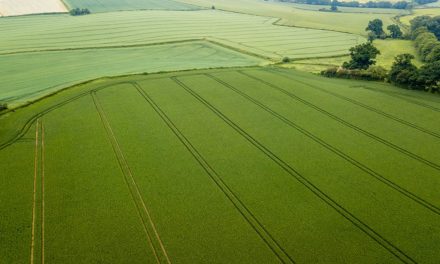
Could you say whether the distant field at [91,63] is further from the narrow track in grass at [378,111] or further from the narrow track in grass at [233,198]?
the narrow track in grass at [233,198]

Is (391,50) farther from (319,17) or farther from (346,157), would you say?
(346,157)

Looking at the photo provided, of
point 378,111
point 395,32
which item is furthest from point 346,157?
point 395,32

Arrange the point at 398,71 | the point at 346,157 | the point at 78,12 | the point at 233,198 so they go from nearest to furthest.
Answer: the point at 233,198
the point at 346,157
the point at 398,71
the point at 78,12

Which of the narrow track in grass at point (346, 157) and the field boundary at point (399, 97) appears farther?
the field boundary at point (399, 97)

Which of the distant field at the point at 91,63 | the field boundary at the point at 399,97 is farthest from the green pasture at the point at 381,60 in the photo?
the field boundary at the point at 399,97

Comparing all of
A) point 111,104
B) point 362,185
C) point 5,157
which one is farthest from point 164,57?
point 362,185

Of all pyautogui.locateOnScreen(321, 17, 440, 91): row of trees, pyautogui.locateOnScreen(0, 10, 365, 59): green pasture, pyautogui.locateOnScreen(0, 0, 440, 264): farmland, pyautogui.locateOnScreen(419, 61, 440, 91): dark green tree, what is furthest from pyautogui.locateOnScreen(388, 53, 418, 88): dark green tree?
pyautogui.locateOnScreen(0, 10, 365, 59): green pasture
